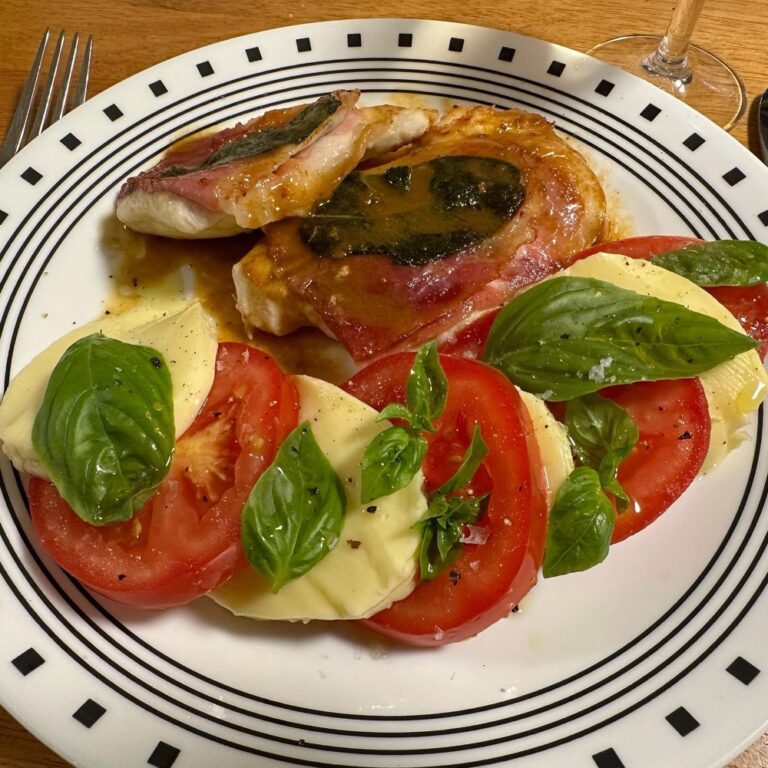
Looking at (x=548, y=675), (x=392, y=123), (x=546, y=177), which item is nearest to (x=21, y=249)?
(x=392, y=123)

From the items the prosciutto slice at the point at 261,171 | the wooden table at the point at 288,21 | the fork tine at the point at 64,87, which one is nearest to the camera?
the prosciutto slice at the point at 261,171

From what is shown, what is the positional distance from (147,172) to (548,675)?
2280mm

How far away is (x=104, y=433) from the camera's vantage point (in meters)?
1.78

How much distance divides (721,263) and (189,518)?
5.70 feet

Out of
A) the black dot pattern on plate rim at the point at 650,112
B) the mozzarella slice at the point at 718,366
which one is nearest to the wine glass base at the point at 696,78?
the black dot pattern on plate rim at the point at 650,112

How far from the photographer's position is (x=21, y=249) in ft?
8.77

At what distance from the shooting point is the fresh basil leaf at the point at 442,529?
5.68 ft

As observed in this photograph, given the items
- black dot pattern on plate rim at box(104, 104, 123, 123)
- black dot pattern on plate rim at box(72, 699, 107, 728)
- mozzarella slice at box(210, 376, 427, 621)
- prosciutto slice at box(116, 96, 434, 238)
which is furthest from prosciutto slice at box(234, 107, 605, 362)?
black dot pattern on plate rim at box(72, 699, 107, 728)

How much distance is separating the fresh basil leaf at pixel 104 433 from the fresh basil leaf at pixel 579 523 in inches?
38.4

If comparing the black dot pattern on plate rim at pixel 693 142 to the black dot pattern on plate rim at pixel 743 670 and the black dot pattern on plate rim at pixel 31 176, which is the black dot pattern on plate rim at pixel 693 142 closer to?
the black dot pattern on plate rim at pixel 743 670

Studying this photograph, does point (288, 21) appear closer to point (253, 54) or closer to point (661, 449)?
point (253, 54)

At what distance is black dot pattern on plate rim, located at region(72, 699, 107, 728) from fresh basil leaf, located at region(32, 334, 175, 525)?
47 centimetres

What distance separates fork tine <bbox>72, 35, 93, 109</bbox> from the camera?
3250 mm

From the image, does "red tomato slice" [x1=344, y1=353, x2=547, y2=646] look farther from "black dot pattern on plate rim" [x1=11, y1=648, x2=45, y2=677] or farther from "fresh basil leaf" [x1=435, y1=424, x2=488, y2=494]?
"black dot pattern on plate rim" [x1=11, y1=648, x2=45, y2=677]
